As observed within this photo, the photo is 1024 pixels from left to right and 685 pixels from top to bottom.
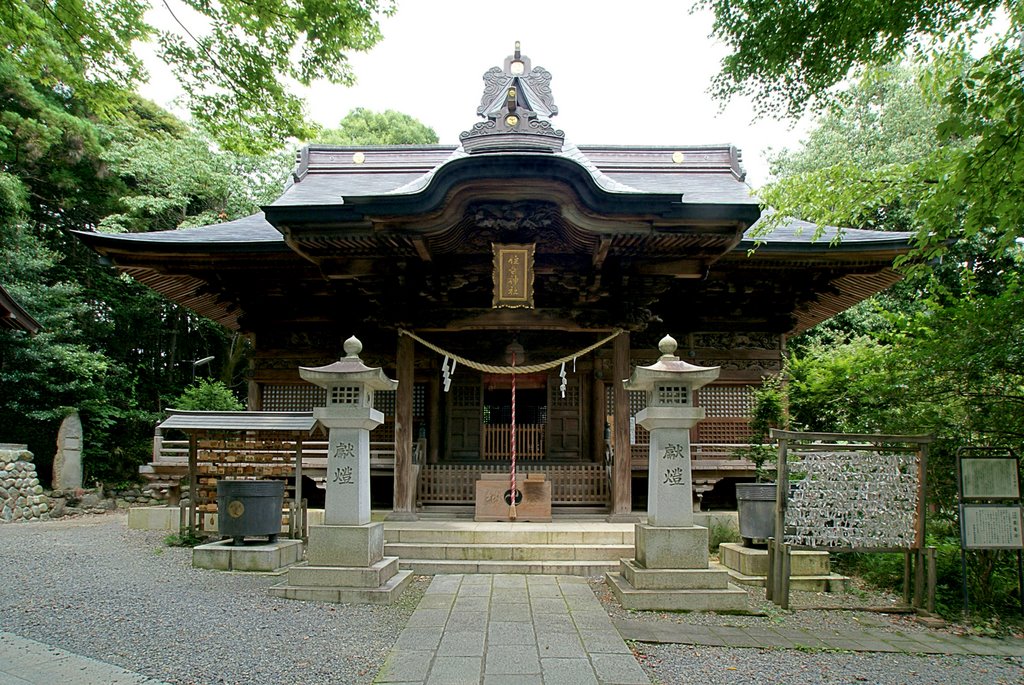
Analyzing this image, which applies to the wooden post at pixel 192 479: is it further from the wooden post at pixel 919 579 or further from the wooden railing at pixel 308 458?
the wooden post at pixel 919 579

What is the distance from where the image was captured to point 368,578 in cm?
586

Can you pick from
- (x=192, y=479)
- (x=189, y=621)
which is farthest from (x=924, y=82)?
(x=192, y=479)

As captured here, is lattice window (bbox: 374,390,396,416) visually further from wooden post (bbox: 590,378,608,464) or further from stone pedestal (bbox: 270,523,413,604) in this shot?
stone pedestal (bbox: 270,523,413,604)

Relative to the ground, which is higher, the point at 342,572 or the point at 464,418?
the point at 464,418

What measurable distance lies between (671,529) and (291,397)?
6858mm

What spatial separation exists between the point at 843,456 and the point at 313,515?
642 centimetres

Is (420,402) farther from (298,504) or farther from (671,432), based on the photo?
(671,432)

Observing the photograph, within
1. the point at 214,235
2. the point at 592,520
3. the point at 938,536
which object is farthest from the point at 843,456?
the point at 214,235

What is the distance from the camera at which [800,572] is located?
6688 millimetres

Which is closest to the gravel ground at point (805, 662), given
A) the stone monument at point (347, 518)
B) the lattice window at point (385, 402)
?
the stone monument at point (347, 518)

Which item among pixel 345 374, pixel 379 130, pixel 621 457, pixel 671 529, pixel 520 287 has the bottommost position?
pixel 671 529

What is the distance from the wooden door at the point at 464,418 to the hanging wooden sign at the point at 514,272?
110 inches

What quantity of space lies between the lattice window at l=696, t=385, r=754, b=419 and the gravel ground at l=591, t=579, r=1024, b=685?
4.92m

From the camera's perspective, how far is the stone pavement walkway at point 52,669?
12.0ft
